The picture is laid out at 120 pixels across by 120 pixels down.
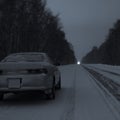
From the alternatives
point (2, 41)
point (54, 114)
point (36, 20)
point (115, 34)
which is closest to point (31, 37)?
point (36, 20)

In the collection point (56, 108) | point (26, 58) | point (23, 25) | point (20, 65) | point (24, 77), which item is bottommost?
point (56, 108)

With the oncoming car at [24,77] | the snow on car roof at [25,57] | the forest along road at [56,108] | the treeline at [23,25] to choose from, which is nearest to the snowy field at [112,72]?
the treeline at [23,25]

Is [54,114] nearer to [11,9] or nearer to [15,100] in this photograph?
[15,100]

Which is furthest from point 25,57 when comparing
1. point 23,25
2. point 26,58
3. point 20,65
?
point 23,25

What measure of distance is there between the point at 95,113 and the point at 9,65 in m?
3.37

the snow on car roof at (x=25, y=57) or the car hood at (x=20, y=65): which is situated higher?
the snow on car roof at (x=25, y=57)

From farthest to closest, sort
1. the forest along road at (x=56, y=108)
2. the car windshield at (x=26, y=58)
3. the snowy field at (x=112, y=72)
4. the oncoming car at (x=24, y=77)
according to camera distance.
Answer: the snowy field at (x=112, y=72)
the car windshield at (x=26, y=58)
the oncoming car at (x=24, y=77)
the forest along road at (x=56, y=108)

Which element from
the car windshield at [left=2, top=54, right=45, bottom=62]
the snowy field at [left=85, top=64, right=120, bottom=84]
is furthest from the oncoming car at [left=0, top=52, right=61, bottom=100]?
the snowy field at [left=85, top=64, right=120, bottom=84]

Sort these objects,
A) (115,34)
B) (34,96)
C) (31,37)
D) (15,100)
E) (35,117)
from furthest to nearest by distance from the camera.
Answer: (115,34), (31,37), (34,96), (15,100), (35,117)

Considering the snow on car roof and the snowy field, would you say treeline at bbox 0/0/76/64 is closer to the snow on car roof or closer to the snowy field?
the snowy field

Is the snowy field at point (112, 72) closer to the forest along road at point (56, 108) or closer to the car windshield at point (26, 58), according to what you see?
the car windshield at point (26, 58)

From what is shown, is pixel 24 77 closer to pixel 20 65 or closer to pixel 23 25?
pixel 20 65

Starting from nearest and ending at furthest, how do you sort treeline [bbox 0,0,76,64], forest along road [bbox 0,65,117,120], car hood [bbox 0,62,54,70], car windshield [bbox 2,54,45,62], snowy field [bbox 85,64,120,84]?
forest along road [bbox 0,65,117,120] < car hood [bbox 0,62,54,70] < car windshield [bbox 2,54,45,62] < snowy field [bbox 85,64,120,84] < treeline [bbox 0,0,76,64]

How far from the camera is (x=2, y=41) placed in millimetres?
61469
